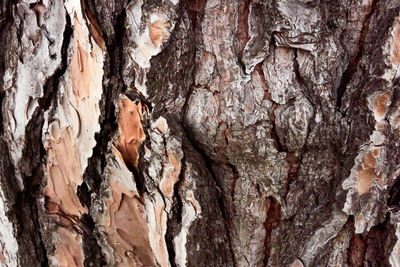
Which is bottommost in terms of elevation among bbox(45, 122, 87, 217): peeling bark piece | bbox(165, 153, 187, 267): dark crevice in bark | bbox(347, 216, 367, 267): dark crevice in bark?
bbox(347, 216, 367, 267): dark crevice in bark

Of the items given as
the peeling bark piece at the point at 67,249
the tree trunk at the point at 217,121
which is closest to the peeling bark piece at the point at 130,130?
the tree trunk at the point at 217,121

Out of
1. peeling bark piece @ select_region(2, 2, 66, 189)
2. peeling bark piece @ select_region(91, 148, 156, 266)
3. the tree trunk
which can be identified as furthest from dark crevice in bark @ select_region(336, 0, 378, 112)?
peeling bark piece @ select_region(2, 2, 66, 189)

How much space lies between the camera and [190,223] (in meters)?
0.96

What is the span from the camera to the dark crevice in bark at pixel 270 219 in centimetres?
98

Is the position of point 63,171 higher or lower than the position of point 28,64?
lower

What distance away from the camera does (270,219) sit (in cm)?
100

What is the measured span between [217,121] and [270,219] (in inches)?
8.9

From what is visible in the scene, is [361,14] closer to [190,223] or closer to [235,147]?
[235,147]

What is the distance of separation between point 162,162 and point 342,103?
35cm

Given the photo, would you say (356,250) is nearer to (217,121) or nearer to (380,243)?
(380,243)

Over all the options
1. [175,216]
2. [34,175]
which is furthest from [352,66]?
[34,175]

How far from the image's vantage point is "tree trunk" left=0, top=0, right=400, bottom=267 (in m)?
0.91

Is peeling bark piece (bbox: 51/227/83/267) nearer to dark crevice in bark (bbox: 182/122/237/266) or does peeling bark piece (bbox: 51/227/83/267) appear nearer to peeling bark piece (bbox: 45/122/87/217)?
peeling bark piece (bbox: 45/122/87/217)

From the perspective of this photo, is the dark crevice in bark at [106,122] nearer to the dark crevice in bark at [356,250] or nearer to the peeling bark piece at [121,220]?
the peeling bark piece at [121,220]
